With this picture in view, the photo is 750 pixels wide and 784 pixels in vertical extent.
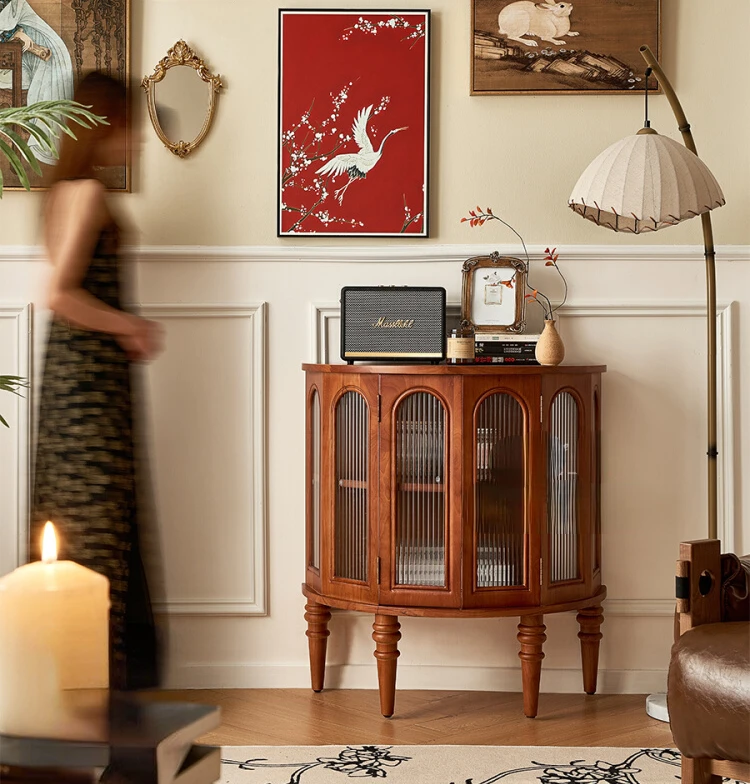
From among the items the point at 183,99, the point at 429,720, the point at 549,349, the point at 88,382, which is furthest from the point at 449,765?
the point at 183,99

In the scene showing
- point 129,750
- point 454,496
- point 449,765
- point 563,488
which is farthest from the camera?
point 563,488

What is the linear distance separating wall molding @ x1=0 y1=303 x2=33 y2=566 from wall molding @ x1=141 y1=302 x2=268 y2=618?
37cm

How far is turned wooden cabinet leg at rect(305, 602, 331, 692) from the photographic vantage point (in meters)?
2.67

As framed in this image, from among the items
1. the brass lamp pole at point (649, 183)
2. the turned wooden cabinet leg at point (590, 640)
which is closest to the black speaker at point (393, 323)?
the brass lamp pole at point (649, 183)

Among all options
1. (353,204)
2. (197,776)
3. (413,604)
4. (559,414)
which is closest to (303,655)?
(413,604)

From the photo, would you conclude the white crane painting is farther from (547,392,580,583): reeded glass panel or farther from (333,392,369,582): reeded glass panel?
(547,392,580,583): reeded glass panel

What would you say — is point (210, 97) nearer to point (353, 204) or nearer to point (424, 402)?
point (353, 204)

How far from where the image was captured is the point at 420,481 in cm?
240

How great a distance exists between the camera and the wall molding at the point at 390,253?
2.75 metres

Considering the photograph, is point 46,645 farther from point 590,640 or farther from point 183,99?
point 183,99

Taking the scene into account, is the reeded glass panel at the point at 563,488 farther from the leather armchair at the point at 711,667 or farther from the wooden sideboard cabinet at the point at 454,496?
the leather armchair at the point at 711,667

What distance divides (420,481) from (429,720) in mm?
691

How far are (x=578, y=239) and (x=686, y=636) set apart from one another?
1472 millimetres

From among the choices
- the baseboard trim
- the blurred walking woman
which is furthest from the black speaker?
the baseboard trim
